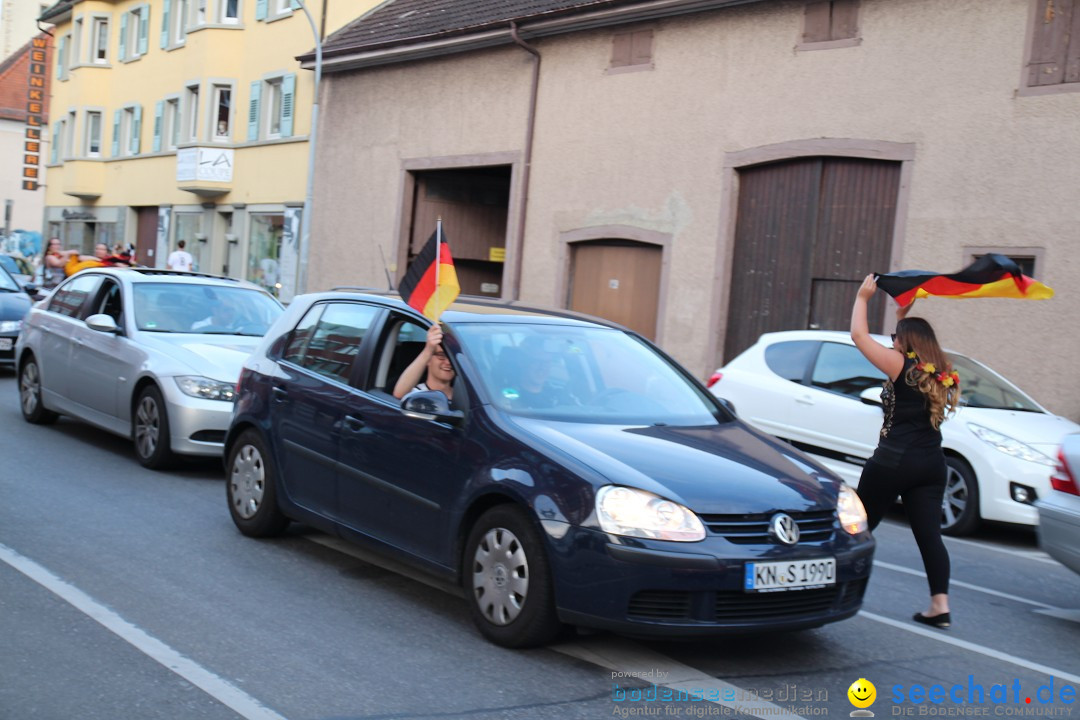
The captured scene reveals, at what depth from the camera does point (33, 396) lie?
11891 mm

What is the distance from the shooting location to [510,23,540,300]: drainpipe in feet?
67.5

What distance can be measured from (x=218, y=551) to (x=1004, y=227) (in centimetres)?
1050

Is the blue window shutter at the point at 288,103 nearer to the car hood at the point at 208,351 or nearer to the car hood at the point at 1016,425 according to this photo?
the car hood at the point at 208,351

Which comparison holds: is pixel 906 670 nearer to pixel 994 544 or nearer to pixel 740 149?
pixel 994 544

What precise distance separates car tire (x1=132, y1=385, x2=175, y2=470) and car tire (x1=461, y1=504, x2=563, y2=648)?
4.80m

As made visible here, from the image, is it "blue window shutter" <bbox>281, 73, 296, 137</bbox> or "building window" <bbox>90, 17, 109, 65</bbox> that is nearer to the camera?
"blue window shutter" <bbox>281, 73, 296, 137</bbox>

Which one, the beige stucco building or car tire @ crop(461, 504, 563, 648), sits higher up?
the beige stucco building

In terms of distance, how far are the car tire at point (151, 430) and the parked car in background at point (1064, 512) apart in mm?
6334

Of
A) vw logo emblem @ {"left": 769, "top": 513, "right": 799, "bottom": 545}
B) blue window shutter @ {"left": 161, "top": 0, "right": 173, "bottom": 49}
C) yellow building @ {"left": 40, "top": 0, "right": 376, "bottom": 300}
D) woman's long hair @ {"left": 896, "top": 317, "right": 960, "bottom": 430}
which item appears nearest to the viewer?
vw logo emblem @ {"left": 769, "top": 513, "right": 799, "bottom": 545}

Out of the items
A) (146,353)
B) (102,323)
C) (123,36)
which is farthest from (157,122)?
(146,353)

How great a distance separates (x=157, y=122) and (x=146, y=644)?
33164 mm

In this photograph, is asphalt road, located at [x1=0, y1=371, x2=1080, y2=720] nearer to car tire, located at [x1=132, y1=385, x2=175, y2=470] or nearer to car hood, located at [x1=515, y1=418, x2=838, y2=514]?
car hood, located at [x1=515, y1=418, x2=838, y2=514]

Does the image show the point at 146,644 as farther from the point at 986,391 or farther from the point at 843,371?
the point at 986,391

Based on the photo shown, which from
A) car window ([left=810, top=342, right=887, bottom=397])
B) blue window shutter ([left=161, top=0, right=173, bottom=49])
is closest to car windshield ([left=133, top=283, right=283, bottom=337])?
car window ([left=810, top=342, right=887, bottom=397])
